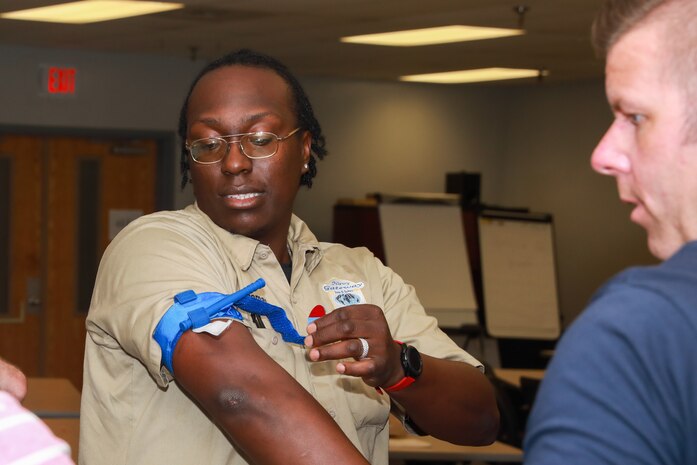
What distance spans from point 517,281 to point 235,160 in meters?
8.66

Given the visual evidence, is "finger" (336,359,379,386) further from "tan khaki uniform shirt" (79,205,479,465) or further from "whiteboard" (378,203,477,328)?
"whiteboard" (378,203,477,328)

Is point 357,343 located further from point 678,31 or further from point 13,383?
point 678,31

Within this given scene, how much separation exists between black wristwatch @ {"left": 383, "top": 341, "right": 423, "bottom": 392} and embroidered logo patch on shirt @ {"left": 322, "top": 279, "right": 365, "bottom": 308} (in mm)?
234

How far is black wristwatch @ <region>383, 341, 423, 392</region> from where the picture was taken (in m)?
1.60

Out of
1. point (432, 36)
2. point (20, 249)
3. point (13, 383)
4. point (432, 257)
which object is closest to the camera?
point (13, 383)

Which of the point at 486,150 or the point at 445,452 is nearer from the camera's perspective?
the point at 445,452

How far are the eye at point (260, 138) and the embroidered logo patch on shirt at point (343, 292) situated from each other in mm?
264

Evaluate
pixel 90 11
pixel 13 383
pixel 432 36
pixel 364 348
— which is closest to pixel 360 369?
pixel 364 348

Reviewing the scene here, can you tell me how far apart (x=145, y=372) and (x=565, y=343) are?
85cm

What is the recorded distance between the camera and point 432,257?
32.2 ft

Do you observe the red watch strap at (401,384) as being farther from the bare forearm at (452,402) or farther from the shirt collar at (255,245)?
the shirt collar at (255,245)

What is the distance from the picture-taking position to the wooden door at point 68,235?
919 cm

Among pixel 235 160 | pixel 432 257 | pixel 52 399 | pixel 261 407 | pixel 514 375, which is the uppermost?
pixel 235 160

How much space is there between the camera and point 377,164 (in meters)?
10.7
